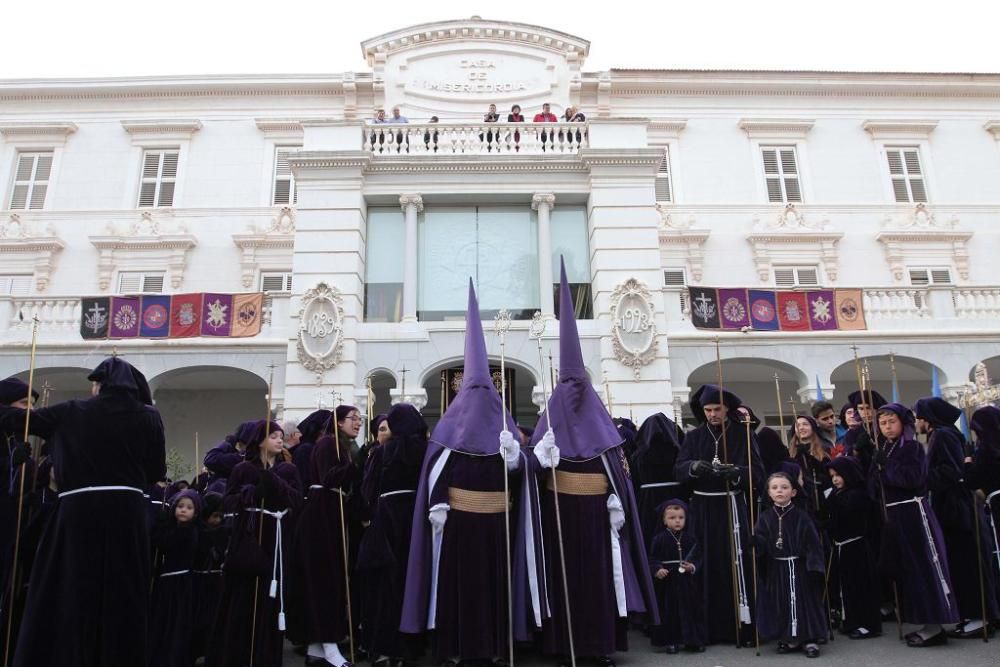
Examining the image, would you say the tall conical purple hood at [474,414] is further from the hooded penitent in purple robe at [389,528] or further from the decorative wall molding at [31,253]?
the decorative wall molding at [31,253]

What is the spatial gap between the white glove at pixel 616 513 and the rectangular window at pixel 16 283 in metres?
17.9

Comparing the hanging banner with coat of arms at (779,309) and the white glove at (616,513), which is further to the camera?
the hanging banner with coat of arms at (779,309)

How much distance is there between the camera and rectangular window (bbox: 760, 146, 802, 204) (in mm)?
19938

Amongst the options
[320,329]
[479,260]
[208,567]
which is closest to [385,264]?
[479,260]

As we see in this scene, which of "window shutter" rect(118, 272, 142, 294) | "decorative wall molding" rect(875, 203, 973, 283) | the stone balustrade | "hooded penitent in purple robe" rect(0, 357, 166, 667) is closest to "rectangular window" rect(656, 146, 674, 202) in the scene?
the stone balustrade

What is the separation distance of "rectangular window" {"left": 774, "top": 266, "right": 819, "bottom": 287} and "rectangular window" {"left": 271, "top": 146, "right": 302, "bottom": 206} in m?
12.1

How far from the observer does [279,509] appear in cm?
583

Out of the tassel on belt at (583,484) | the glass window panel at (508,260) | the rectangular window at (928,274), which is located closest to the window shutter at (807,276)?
the rectangular window at (928,274)

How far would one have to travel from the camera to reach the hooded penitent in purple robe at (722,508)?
20.3 feet

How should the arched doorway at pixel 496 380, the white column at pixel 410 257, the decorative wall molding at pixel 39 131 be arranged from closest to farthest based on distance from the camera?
the arched doorway at pixel 496 380
the white column at pixel 410 257
the decorative wall molding at pixel 39 131

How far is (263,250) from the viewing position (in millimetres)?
18938

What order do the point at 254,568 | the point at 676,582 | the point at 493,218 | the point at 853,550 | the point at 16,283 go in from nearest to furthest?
the point at 254,568 < the point at 676,582 < the point at 853,550 < the point at 493,218 < the point at 16,283

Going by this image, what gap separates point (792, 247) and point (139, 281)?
15937 millimetres

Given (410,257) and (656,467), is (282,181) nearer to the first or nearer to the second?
(410,257)
